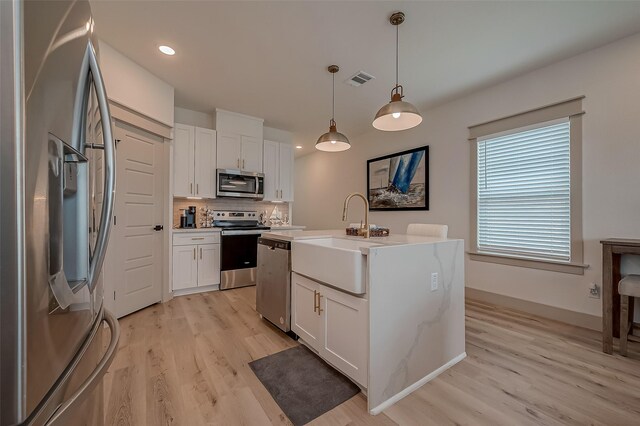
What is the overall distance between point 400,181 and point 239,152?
2.76 meters

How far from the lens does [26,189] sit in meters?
0.42

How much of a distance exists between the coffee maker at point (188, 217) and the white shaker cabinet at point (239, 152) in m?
0.81

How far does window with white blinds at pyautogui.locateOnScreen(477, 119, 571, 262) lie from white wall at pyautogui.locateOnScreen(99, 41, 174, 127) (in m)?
4.10

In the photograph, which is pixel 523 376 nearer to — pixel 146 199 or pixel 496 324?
pixel 496 324

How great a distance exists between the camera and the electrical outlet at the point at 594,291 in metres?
2.53

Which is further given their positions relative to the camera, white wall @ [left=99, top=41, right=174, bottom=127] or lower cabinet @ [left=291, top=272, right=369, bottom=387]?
white wall @ [left=99, top=41, right=174, bottom=127]

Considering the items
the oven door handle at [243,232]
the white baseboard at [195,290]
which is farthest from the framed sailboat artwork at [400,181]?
the white baseboard at [195,290]

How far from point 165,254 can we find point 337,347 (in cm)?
270

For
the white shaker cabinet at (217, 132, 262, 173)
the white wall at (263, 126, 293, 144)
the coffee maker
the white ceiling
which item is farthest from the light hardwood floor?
the white wall at (263, 126, 293, 144)

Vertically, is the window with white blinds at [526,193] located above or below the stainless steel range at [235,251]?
above

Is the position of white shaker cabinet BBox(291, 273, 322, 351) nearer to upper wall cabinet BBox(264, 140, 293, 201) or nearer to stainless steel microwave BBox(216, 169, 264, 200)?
stainless steel microwave BBox(216, 169, 264, 200)

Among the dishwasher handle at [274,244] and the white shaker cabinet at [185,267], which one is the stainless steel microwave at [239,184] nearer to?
the white shaker cabinet at [185,267]

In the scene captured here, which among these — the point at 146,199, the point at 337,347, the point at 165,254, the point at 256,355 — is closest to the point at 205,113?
the point at 146,199

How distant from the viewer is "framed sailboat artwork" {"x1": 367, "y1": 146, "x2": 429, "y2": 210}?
4.09 meters
